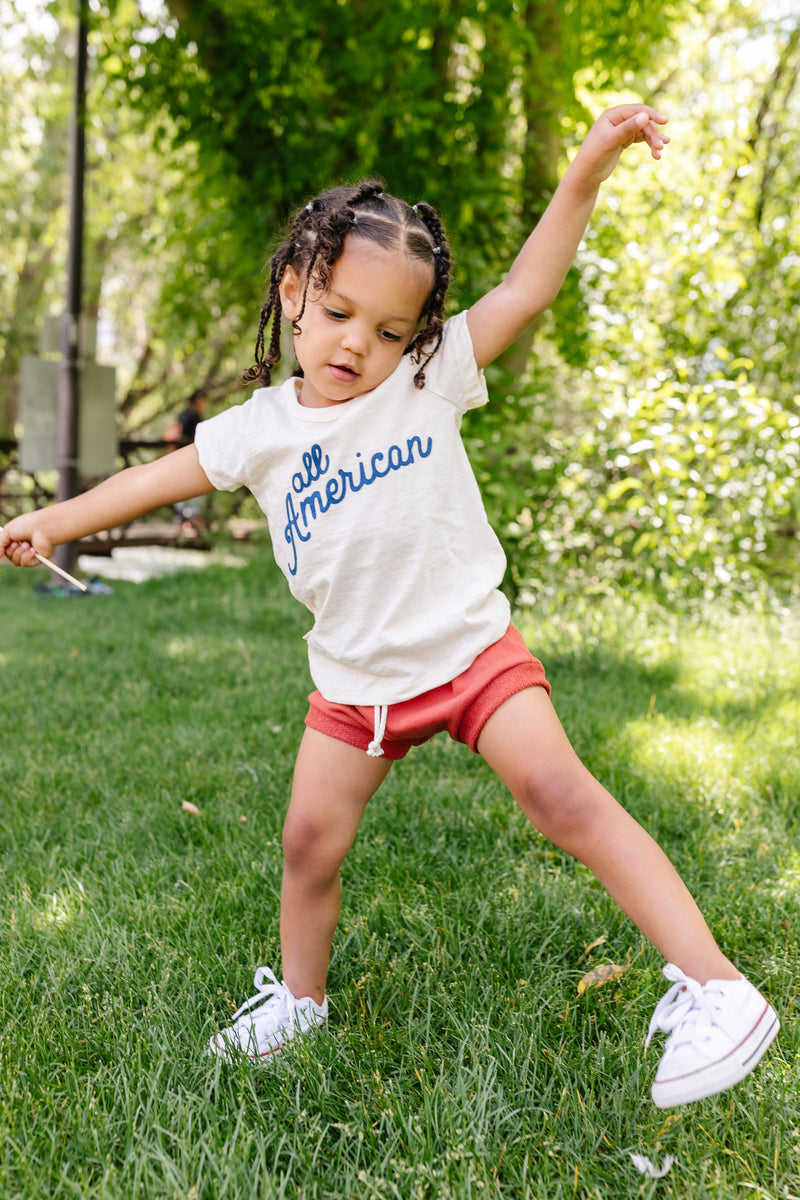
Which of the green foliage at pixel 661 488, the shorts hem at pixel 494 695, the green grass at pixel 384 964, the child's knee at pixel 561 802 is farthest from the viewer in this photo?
the green foliage at pixel 661 488

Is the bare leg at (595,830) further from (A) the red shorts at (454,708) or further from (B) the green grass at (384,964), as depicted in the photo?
(B) the green grass at (384,964)

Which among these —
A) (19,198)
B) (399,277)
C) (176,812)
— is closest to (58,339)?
(176,812)

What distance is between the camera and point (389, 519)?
1804 mm

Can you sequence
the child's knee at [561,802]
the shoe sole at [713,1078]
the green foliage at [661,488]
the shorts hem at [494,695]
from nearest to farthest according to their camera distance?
the shoe sole at [713,1078]
the child's knee at [561,802]
the shorts hem at [494,695]
the green foliage at [661,488]

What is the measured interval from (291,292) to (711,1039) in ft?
5.20

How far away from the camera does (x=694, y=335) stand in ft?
22.4

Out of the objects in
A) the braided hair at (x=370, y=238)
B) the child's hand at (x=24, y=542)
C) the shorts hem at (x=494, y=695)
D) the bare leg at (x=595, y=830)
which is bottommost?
the bare leg at (x=595, y=830)

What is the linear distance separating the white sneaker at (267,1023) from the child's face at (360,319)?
49.0 inches

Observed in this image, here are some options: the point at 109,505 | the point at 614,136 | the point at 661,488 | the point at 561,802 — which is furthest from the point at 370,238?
the point at 661,488

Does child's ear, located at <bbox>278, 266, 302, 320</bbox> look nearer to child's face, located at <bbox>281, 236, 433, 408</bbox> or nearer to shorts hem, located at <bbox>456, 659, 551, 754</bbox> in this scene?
child's face, located at <bbox>281, 236, 433, 408</bbox>

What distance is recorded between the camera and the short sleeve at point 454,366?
5.98 feet

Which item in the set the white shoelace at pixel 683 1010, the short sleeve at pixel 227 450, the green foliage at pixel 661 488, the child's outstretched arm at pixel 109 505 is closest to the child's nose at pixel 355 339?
the short sleeve at pixel 227 450

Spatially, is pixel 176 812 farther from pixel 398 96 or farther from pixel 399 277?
pixel 398 96

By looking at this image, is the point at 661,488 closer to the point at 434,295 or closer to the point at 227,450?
the point at 434,295
